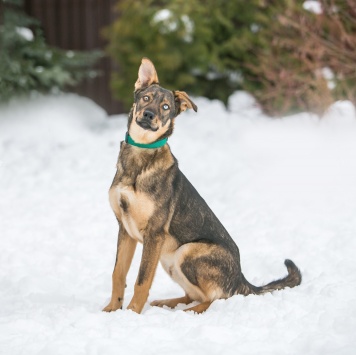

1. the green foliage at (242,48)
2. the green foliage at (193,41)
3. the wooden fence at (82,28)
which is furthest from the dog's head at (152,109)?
the wooden fence at (82,28)

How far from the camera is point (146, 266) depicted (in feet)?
15.5

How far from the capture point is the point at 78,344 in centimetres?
398

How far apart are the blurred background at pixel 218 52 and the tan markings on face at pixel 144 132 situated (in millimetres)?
6683

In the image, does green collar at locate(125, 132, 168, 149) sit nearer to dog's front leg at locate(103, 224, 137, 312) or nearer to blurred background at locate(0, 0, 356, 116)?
dog's front leg at locate(103, 224, 137, 312)

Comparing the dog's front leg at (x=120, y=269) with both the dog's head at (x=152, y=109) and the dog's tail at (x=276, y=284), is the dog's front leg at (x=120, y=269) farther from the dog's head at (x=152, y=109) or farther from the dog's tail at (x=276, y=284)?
the dog's tail at (x=276, y=284)

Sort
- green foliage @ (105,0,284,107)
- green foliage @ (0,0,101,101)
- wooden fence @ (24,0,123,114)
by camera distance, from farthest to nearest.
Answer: wooden fence @ (24,0,123,114) < green foliage @ (105,0,284,107) < green foliage @ (0,0,101,101)

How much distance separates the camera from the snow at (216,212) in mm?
4188

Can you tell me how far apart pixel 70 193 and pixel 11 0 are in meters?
4.64

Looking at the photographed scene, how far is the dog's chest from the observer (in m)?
4.66

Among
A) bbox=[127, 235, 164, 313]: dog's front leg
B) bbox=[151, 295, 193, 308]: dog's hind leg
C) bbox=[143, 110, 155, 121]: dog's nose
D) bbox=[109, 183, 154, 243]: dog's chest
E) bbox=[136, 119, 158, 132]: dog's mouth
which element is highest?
bbox=[143, 110, 155, 121]: dog's nose

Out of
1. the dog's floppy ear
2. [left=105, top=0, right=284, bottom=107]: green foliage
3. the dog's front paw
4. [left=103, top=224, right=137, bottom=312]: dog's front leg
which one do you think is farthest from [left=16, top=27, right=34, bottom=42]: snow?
the dog's front paw

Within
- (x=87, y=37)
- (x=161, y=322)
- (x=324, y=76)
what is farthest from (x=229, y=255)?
(x=87, y=37)

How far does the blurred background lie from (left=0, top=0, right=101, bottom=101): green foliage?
0.02m

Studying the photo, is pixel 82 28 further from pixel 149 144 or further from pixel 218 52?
pixel 149 144
